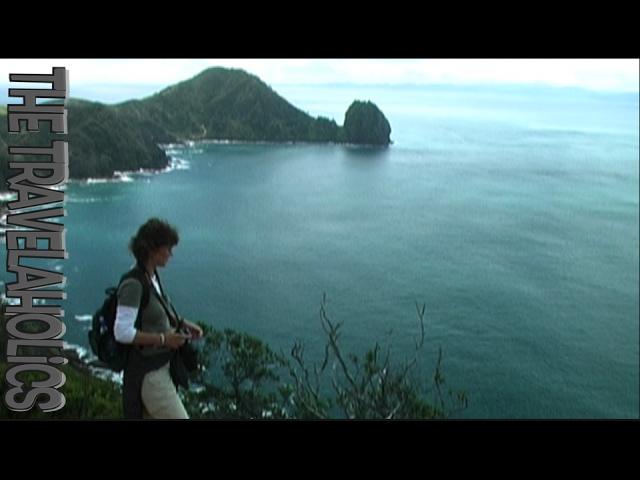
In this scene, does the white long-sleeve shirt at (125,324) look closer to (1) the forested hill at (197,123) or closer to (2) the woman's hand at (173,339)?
(2) the woman's hand at (173,339)

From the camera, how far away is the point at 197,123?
815cm

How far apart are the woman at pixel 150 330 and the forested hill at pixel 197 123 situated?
161 inches

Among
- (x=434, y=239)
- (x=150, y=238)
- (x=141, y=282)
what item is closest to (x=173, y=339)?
(x=141, y=282)

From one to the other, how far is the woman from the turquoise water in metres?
4.92

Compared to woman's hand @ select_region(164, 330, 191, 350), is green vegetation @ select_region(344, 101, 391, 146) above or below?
above

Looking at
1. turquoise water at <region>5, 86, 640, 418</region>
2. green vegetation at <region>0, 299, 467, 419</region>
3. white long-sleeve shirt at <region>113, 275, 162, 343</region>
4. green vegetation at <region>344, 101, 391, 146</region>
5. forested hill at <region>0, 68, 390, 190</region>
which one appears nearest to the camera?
white long-sleeve shirt at <region>113, 275, 162, 343</region>

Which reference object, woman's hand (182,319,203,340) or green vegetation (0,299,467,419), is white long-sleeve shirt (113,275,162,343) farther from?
green vegetation (0,299,467,419)

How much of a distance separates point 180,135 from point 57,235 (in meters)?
5.88

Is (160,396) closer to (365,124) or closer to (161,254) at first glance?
(161,254)

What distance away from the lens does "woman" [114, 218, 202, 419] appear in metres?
1.67

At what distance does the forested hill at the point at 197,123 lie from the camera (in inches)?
249

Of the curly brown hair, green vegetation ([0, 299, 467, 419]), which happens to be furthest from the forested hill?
the curly brown hair
